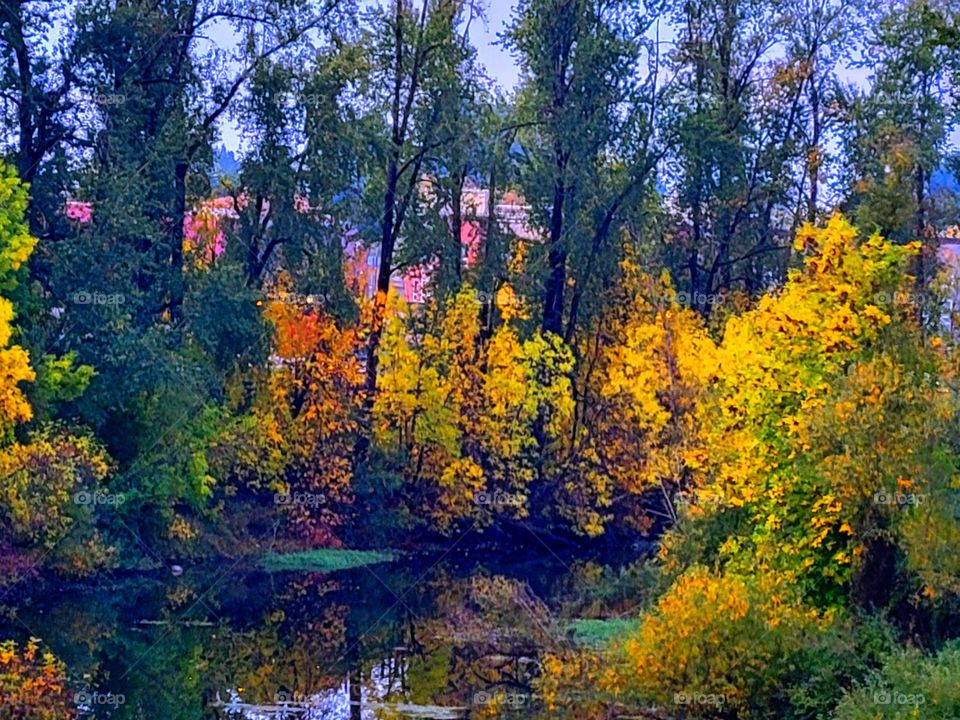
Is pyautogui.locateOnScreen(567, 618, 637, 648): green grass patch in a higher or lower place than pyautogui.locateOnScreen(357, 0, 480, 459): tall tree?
lower

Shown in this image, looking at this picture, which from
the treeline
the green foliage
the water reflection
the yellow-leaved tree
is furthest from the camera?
the treeline

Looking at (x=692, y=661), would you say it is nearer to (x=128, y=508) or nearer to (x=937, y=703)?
(x=937, y=703)

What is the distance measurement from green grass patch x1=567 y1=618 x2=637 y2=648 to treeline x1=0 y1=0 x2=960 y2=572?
6.92m

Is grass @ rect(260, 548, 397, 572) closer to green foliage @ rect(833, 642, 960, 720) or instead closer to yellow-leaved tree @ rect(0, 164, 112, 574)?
yellow-leaved tree @ rect(0, 164, 112, 574)

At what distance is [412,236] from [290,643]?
56.0 ft

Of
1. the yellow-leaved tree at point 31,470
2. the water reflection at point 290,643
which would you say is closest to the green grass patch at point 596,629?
the water reflection at point 290,643

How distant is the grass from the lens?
32.6m

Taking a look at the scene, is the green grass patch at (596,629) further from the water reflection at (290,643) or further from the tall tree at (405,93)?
the tall tree at (405,93)

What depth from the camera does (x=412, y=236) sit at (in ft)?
126

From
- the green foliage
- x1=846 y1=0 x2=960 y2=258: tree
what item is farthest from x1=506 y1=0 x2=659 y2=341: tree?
the green foliage

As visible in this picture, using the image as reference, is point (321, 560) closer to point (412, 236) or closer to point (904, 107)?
point (412, 236)

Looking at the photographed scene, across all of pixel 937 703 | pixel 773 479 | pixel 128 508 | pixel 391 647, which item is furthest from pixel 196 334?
pixel 937 703

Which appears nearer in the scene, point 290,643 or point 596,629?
point 596,629

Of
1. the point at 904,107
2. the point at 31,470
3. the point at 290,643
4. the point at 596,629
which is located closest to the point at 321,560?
the point at 31,470
